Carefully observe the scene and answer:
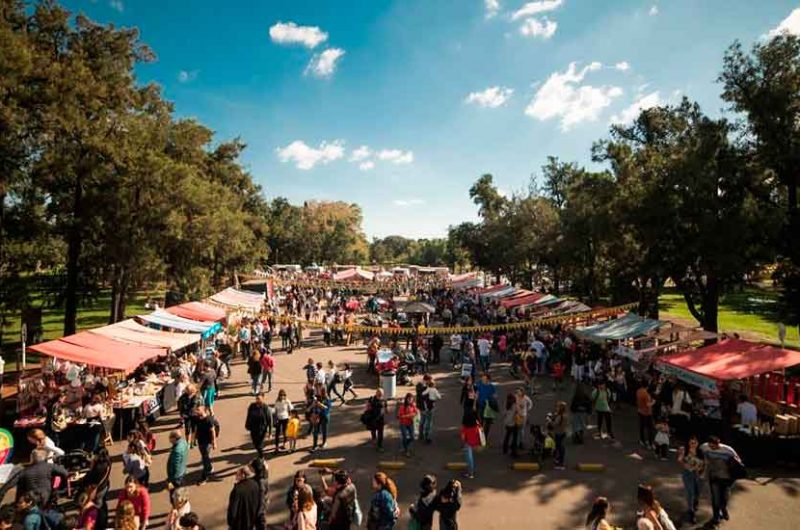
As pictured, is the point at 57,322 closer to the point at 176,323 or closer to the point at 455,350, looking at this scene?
the point at 176,323

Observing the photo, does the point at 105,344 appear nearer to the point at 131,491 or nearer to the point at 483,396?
the point at 131,491

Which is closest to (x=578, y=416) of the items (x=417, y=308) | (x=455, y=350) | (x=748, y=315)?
(x=455, y=350)

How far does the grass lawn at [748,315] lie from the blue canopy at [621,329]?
8.74 meters

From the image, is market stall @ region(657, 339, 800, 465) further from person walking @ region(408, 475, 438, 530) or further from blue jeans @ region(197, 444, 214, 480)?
blue jeans @ region(197, 444, 214, 480)

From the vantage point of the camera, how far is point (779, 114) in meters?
17.0

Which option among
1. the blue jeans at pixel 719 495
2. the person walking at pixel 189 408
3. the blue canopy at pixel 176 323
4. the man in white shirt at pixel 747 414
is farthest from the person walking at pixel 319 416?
the man in white shirt at pixel 747 414

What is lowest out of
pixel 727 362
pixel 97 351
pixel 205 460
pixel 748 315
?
pixel 205 460

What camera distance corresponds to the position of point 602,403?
1123 centimetres

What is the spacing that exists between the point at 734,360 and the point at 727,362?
190 mm

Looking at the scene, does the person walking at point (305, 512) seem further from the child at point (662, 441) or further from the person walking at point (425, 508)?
the child at point (662, 441)

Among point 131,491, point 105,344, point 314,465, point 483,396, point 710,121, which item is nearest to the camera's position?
point 131,491

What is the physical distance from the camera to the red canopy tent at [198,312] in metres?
18.9

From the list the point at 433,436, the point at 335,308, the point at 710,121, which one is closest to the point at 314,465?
the point at 433,436

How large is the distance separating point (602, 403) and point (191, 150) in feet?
84.2
